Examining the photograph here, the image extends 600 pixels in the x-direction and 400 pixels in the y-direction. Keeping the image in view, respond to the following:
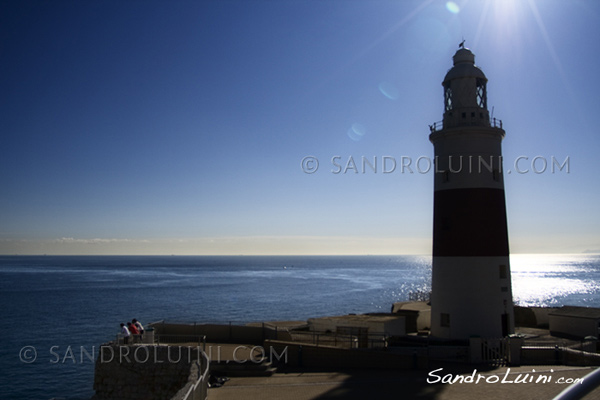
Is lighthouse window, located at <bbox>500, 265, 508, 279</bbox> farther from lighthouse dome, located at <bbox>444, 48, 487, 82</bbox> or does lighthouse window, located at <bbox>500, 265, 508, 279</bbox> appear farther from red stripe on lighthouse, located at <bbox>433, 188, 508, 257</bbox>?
lighthouse dome, located at <bbox>444, 48, 487, 82</bbox>

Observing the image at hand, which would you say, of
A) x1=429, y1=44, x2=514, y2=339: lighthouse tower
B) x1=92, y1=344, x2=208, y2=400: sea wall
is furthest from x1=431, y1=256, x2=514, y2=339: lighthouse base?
x1=92, y1=344, x2=208, y2=400: sea wall

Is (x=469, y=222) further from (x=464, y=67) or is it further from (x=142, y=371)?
(x=142, y=371)

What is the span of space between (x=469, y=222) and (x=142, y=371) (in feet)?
49.7

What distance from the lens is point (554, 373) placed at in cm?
1536

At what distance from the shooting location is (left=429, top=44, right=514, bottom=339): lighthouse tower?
21734 millimetres

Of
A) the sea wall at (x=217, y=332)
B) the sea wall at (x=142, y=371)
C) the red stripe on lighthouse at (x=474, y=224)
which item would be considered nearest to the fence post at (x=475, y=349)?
the red stripe on lighthouse at (x=474, y=224)

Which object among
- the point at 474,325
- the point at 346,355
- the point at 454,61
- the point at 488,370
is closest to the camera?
the point at 488,370

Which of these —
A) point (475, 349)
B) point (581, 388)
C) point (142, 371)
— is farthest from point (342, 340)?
point (581, 388)

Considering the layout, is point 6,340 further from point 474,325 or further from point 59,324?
point 474,325

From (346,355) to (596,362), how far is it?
29.0ft

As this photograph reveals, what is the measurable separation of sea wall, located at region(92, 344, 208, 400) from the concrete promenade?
82.6 inches

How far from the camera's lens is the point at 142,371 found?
56.7 feet

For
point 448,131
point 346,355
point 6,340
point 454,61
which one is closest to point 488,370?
point 346,355

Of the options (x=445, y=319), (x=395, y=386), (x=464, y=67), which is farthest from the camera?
(x=464, y=67)
